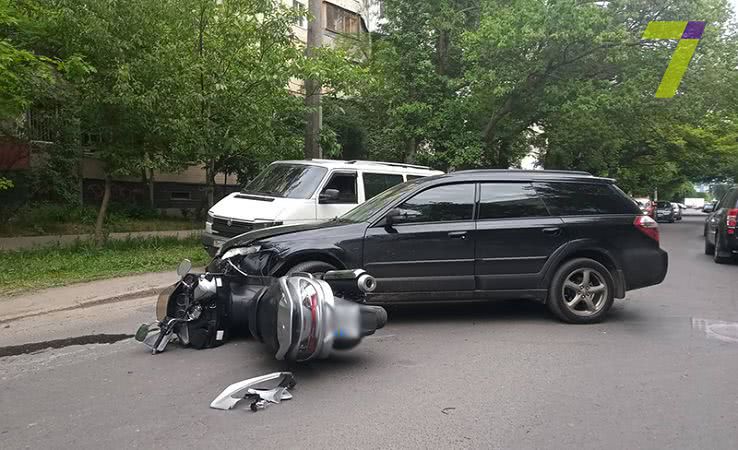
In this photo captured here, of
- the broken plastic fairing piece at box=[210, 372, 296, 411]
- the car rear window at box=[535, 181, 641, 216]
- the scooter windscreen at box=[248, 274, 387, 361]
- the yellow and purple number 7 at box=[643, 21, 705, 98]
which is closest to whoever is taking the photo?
the broken plastic fairing piece at box=[210, 372, 296, 411]

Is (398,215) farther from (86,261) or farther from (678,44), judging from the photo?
(678,44)

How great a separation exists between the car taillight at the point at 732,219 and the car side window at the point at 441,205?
8485 mm

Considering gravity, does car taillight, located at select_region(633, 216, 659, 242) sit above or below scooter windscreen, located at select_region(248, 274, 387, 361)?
above

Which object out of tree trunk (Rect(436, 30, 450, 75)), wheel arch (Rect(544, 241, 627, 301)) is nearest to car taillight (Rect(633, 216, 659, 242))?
wheel arch (Rect(544, 241, 627, 301))

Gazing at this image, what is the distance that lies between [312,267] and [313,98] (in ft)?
26.3

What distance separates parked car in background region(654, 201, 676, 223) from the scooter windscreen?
127 feet

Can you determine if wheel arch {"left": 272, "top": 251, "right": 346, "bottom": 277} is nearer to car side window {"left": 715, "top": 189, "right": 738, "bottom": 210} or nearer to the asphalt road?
the asphalt road

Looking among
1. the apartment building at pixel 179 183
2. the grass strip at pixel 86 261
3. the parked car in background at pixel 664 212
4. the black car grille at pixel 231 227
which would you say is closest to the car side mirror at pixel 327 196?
the black car grille at pixel 231 227

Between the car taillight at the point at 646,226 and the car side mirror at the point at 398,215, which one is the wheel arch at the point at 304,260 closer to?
the car side mirror at the point at 398,215

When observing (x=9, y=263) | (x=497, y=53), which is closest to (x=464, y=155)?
(x=497, y=53)

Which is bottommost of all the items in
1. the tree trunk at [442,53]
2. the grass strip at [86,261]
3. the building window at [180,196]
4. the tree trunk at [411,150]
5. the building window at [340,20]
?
the grass strip at [86,261]

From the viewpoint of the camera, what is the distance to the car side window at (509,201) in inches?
263

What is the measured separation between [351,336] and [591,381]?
2.03 m

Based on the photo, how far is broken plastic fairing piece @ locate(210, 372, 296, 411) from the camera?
13.8 ft
